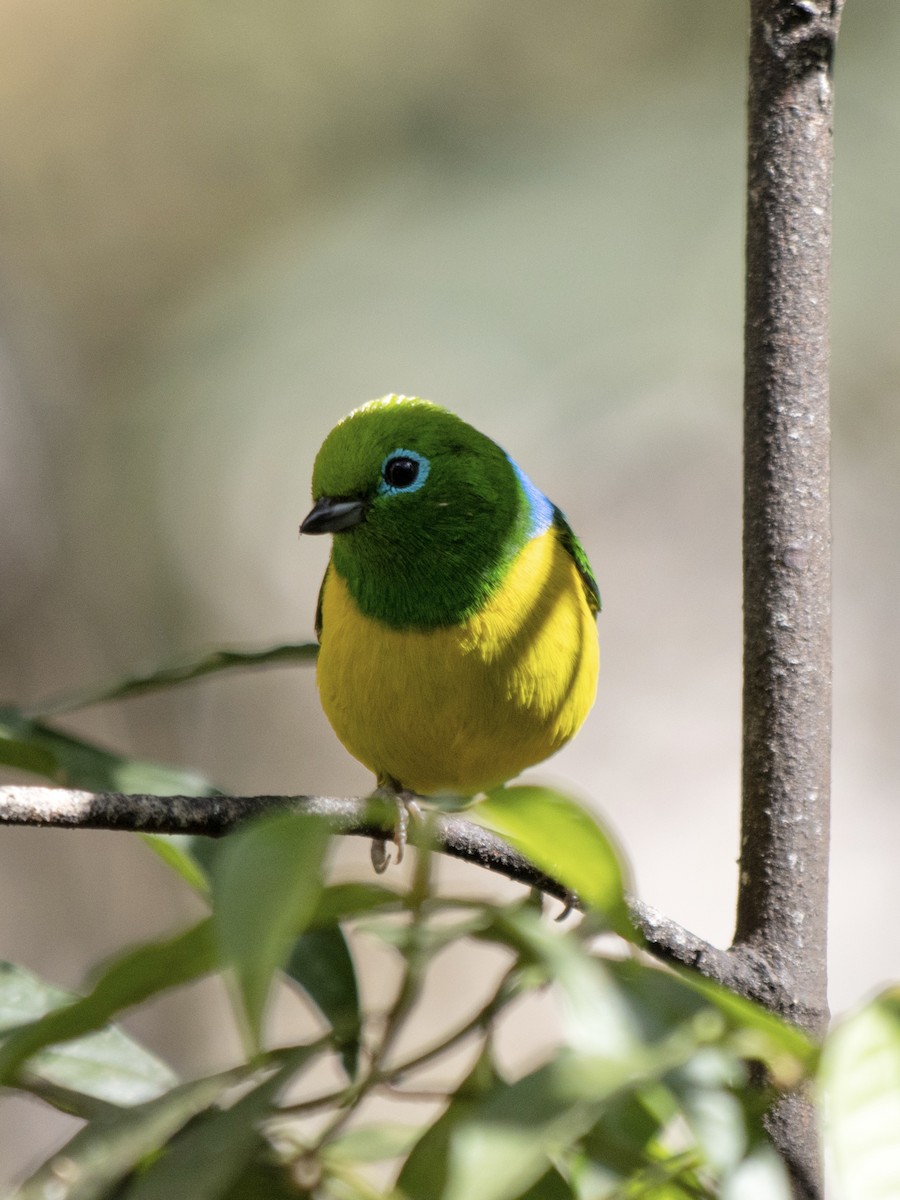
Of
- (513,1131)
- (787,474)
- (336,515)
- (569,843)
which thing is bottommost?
(336,515)

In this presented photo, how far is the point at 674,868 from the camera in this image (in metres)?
5.49

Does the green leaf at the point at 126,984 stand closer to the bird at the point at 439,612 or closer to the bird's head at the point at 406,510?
the bird at the point at 439,612

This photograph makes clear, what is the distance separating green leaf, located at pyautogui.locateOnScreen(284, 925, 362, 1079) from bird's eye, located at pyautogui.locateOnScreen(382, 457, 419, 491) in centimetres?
125

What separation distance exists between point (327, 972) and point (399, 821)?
0.45 m

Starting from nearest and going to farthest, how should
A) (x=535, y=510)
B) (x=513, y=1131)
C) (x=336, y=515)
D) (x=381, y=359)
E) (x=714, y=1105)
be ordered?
1. (x=513, y=1131)
2. (x=714, y=1105)
3. (x=336, y=515)
4. (x=535, y=510)
5. (x=381, y=359)

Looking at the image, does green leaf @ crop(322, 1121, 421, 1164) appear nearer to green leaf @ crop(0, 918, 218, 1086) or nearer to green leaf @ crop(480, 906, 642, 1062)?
green leaf @ crop(0, 918, 218, 1086)

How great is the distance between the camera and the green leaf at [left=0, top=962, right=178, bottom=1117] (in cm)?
132

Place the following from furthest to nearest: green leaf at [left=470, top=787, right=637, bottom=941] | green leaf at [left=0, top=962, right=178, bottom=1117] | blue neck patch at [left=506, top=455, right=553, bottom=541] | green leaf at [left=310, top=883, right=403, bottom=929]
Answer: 1. blue neck patch at [left=506, top=455, right=553, bottom=541]
2. green leaf at [left=0, top=962, right=178, bottom=1117]
3. green leaf at [left=310, top=883, right=403, bottom=929]
4. green leaf at [left=470, top=787, right=637, bottom=941]

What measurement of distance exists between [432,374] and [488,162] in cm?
108

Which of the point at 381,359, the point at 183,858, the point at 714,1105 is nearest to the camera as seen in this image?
the point at 714,1105

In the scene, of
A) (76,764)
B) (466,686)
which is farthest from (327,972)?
(466,686)

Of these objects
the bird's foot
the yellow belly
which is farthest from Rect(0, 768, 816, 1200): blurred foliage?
the yellow belly

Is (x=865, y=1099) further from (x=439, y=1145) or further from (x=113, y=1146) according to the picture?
(x=113, y=1146)

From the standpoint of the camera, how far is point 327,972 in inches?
53.6
